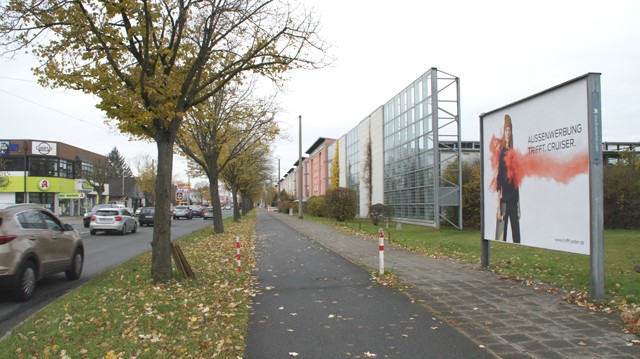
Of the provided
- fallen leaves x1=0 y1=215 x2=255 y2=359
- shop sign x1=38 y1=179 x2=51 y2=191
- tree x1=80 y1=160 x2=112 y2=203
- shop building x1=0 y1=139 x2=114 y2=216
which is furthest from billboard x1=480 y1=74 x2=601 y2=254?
tree x1=80 y1=160 x2=112 y2=203

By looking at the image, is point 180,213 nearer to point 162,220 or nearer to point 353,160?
point 353,160

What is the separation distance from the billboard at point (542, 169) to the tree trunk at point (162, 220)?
6457mm

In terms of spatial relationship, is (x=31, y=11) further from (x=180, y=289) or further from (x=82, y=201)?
(x=82, y=201)

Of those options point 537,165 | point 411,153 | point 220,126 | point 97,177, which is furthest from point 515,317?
point 97,177

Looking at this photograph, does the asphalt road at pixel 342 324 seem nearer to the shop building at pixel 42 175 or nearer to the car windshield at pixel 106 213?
the car windshield at pixel 106 213

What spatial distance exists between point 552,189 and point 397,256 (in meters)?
5.43

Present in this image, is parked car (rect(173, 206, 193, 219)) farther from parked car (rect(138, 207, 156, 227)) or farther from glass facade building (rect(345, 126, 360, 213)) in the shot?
glass facade building (rect(345, 126, 360, 213))

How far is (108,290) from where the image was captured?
A: 25.3 ft

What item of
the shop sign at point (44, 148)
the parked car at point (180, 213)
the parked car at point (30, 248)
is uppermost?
the shop sign at point (44, 148)

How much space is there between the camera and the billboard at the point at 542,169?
22.4 ft

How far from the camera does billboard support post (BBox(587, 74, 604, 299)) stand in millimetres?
6504

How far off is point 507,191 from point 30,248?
861 cm

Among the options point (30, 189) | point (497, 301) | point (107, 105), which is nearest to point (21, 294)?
point (107, 105)

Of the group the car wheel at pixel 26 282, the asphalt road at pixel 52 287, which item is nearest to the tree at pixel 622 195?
the asphalt road at pixel 52 287
